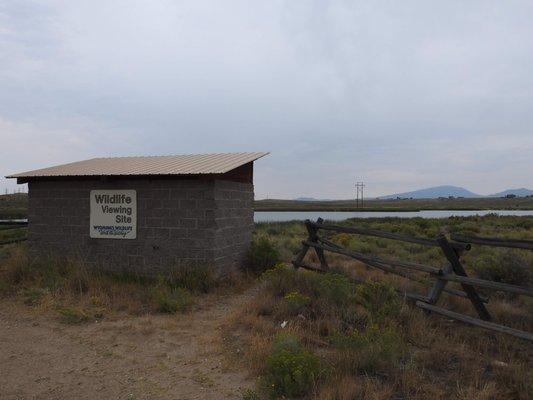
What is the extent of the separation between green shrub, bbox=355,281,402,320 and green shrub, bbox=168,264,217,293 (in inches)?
120

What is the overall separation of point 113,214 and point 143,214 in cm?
77

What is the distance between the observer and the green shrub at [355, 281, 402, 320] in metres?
6.48

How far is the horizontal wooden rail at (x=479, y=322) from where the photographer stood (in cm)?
514

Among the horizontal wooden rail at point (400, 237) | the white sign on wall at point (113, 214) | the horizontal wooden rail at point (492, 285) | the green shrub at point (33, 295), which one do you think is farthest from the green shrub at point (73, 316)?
the horizontal wooden rail at point (492, 285)

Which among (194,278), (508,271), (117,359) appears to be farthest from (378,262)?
(117,359)

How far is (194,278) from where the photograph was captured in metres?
8.73

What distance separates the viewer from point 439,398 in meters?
4.06

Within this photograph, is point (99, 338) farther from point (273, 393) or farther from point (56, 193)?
point (56, 193)

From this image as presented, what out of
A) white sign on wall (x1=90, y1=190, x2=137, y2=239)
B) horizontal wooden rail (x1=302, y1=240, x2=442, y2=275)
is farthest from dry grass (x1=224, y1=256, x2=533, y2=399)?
white sign on wall (x1=90, y1=190, x2=137, y2=239)

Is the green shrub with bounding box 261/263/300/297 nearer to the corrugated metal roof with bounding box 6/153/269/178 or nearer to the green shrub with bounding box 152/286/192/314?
the green shrub with bounding box 152/286/192/314

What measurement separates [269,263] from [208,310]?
332cm

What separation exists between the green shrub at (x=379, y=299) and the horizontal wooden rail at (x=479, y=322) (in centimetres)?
41

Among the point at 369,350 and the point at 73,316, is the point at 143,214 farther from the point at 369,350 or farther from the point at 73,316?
the point at 369,350

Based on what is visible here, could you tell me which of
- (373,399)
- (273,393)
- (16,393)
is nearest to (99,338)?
(16,393)
